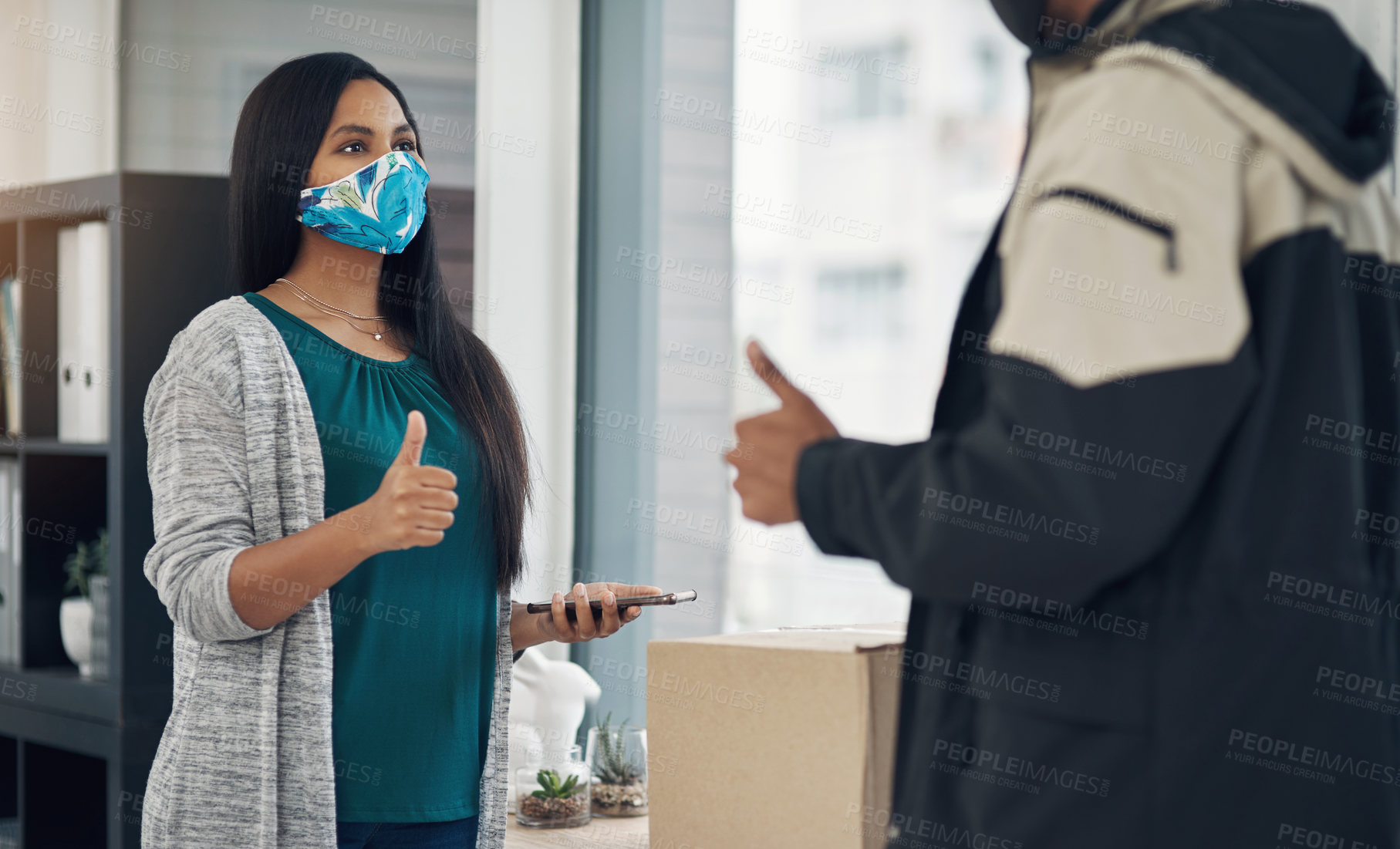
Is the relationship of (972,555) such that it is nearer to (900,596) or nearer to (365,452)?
(365,452)

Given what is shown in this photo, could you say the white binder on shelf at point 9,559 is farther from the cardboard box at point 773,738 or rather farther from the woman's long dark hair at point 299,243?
the cardboard box at point 773,738

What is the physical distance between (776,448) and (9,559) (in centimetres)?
209

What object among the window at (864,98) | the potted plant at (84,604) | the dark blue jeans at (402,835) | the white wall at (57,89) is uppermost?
the window at (864,98)

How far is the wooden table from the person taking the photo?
1806mm

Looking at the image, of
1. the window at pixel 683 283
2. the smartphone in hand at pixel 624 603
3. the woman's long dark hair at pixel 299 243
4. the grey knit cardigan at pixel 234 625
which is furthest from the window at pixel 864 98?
the grey knit cardigan at pixel 234 625

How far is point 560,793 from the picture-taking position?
6.30 feet

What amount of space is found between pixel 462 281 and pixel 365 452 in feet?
4.68

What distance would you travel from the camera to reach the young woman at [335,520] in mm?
1269

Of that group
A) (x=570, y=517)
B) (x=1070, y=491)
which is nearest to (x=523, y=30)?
(x=570, y=517)

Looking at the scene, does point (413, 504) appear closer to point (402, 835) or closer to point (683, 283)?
point (402, 835)

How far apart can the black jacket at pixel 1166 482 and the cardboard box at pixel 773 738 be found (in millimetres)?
225

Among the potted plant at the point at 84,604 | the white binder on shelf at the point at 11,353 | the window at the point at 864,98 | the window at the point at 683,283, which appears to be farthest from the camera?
the window at the point at 864,98

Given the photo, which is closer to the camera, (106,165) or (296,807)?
(296,807)

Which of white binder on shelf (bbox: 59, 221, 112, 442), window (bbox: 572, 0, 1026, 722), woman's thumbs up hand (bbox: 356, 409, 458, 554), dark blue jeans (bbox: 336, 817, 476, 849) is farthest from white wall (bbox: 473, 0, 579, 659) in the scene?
woman's thumbs up hand (bbox: 356, 409, 458, 554)
